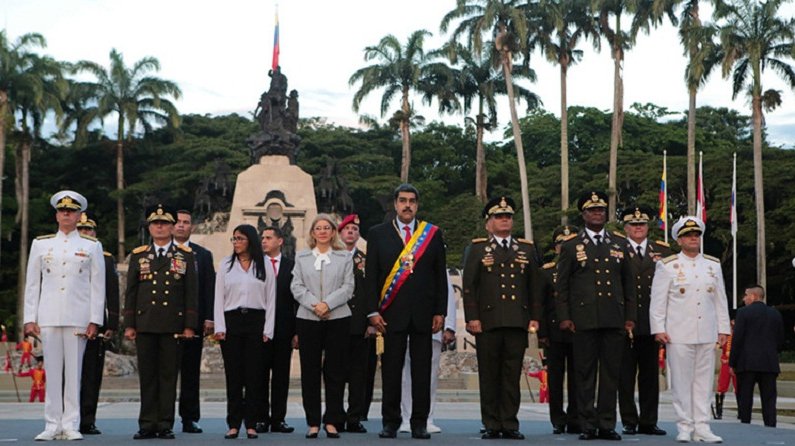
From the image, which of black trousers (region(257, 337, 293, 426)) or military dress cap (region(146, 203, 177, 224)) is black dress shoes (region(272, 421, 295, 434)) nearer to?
black trousers (region(257, 337, 293, 426))

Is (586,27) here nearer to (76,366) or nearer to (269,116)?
(269,116)

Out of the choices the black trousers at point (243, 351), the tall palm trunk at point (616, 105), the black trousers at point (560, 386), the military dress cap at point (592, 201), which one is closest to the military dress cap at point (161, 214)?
the black trousers at point (243, 351)

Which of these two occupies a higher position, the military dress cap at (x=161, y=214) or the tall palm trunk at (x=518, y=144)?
the tall palm trunk at (x=518, y=144)

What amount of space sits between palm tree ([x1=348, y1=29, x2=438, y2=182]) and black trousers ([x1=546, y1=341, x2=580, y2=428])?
47.5 m

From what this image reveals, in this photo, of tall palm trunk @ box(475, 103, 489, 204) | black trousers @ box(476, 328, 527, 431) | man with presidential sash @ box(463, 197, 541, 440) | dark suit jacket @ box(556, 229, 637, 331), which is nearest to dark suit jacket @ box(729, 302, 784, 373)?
dark suit jacket @ box(556, 229, 637, 331)

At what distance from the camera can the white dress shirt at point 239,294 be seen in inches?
433

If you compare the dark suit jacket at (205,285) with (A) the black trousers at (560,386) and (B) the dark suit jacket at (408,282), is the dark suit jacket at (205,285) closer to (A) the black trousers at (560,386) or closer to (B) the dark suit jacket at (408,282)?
(B) the dark suit jacket at (408,282)

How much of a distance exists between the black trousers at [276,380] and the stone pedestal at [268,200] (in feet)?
121

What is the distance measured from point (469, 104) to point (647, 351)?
164ft

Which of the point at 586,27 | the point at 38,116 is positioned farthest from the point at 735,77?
the point at 38,116

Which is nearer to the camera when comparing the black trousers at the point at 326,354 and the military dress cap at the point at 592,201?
the black trousers at the point at 326,354

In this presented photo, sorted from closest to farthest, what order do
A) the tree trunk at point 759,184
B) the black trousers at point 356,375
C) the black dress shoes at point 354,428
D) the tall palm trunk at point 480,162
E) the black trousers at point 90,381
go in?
the black trousers at point 356,375 → the black dress shoes at point 354,428 → the black trousers at point 90,381 → the tree trunk at point 759,184 → the tall palm trunk at point 480,162

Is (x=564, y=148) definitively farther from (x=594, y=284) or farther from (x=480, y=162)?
(x=594, y=284)

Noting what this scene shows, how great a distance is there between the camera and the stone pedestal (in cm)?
5028
